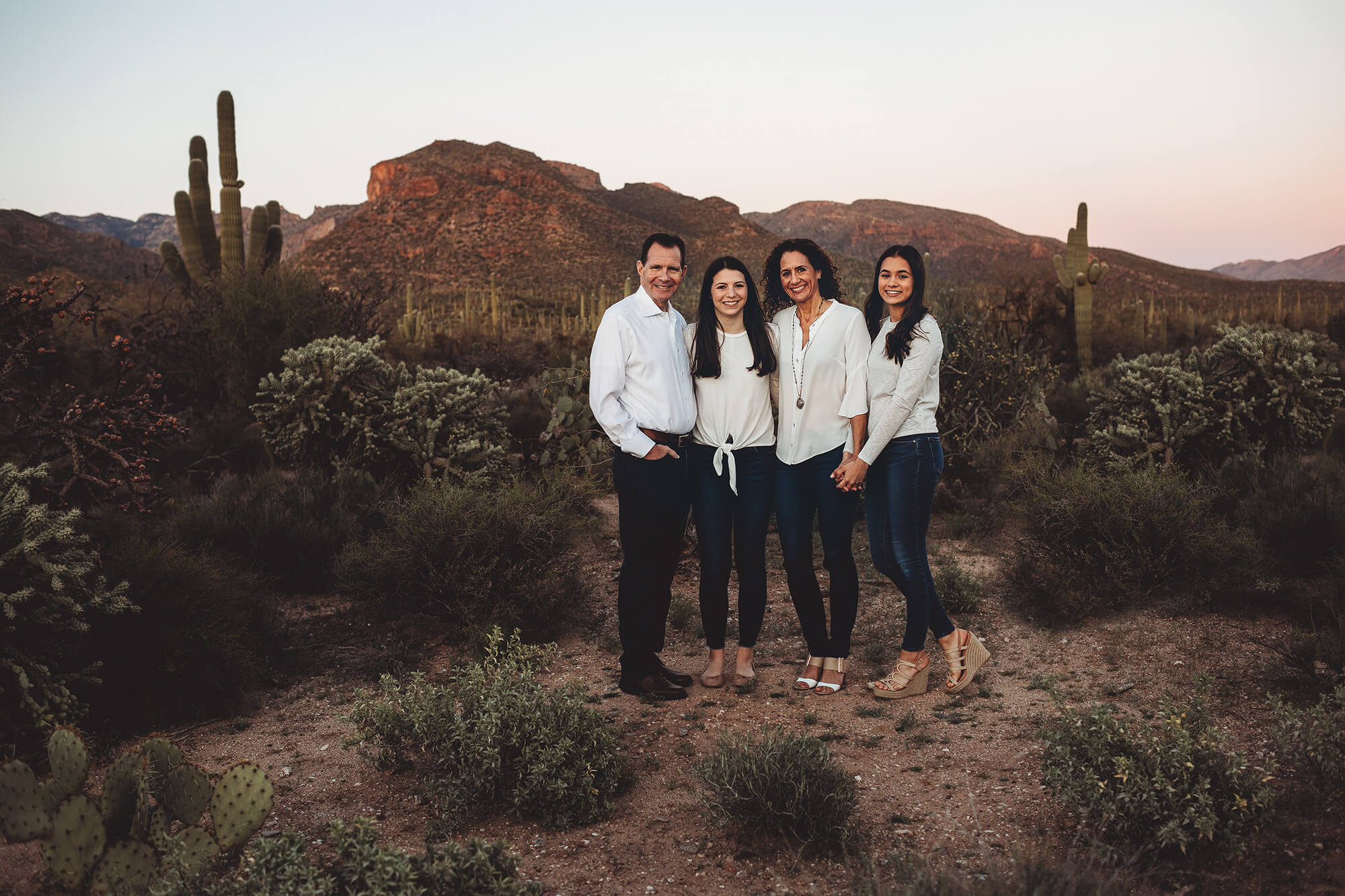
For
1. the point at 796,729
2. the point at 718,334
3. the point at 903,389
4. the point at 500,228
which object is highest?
the point at 500,228

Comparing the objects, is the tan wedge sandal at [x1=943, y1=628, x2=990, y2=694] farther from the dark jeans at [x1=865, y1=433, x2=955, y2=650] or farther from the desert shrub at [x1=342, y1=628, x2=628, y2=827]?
the desert shrub at [x1=342, y1=628, x2=628, y2=827]

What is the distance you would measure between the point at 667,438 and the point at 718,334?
0.56 metres

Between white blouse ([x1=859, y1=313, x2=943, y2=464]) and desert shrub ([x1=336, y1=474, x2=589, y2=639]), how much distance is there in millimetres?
2405

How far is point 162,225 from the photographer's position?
111125 millimetres

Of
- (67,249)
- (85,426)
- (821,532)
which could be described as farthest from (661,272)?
(67,249)

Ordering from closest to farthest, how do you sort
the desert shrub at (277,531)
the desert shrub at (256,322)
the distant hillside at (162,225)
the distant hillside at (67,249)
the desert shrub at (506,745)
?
the desert shrub at (506,745)
the desert shrub at (277,531)
the desert shrub at (256,322)
the distant hillside at (67,249)
the distant hillside at (162,225)

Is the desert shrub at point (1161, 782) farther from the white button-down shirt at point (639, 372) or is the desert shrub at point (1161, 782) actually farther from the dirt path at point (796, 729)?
the white button-down shirt at point (639, 372)

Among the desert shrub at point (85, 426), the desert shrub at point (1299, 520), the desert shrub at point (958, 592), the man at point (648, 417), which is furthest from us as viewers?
the desert shrub at point (958, 592)

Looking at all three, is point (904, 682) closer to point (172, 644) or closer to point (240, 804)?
point (240, 804)

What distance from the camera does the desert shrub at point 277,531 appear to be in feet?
20.2

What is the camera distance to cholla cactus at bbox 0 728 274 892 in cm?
269

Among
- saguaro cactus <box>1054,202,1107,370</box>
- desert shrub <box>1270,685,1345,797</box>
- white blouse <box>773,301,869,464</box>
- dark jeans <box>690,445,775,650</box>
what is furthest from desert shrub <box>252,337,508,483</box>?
saguaro cactus <box>1054,202,1107,370</box>

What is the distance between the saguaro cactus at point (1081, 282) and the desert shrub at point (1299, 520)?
847 cm

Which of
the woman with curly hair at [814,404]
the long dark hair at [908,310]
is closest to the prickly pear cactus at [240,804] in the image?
the woman with curly hair at [814,404]
